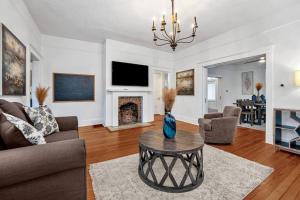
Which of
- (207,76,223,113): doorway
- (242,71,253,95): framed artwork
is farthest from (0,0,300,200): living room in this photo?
(207,76,223,113): doorway

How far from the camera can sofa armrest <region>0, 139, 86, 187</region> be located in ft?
3.24

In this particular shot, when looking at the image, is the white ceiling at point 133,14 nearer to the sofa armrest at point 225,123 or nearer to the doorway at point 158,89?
the sofa armrest at point 225,123

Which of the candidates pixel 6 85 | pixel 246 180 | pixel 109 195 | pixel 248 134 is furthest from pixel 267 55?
pixel 6 85

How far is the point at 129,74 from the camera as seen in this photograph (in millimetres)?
5043

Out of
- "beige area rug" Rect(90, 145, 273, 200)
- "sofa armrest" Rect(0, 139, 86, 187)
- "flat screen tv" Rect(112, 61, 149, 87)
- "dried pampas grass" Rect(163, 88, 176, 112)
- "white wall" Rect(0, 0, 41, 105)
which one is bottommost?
"beige area rug" Rect(90, 145, 273, 200)

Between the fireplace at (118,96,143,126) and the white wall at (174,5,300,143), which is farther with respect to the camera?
the fireplace at (118,96,143,126)

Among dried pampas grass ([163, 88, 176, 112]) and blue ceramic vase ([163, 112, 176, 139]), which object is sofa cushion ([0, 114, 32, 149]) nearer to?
blue ceramic vase ([163, 112, 176, 139])

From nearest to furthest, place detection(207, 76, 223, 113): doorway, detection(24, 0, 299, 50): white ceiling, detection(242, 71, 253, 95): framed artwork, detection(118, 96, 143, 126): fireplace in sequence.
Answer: detection(24, 0, 299, 50): white ceiling → detection(118, 96, 143, 126): fireplace → detection(242, 71, 253, 95): framed artwork → detection(207, 76, 223, 113): doorway

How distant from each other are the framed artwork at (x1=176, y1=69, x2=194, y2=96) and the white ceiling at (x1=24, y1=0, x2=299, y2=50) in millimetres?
1516

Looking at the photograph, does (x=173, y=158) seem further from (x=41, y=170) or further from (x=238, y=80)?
(x=238, y=80)

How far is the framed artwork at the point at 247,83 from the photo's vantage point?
701cm

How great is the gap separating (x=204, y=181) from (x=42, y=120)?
2339 millimetres

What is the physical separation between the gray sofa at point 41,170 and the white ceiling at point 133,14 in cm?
277

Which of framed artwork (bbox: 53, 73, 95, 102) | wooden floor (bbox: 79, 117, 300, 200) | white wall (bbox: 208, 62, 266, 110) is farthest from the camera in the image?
white wall (bbox: 208, 62, 266, 110)
